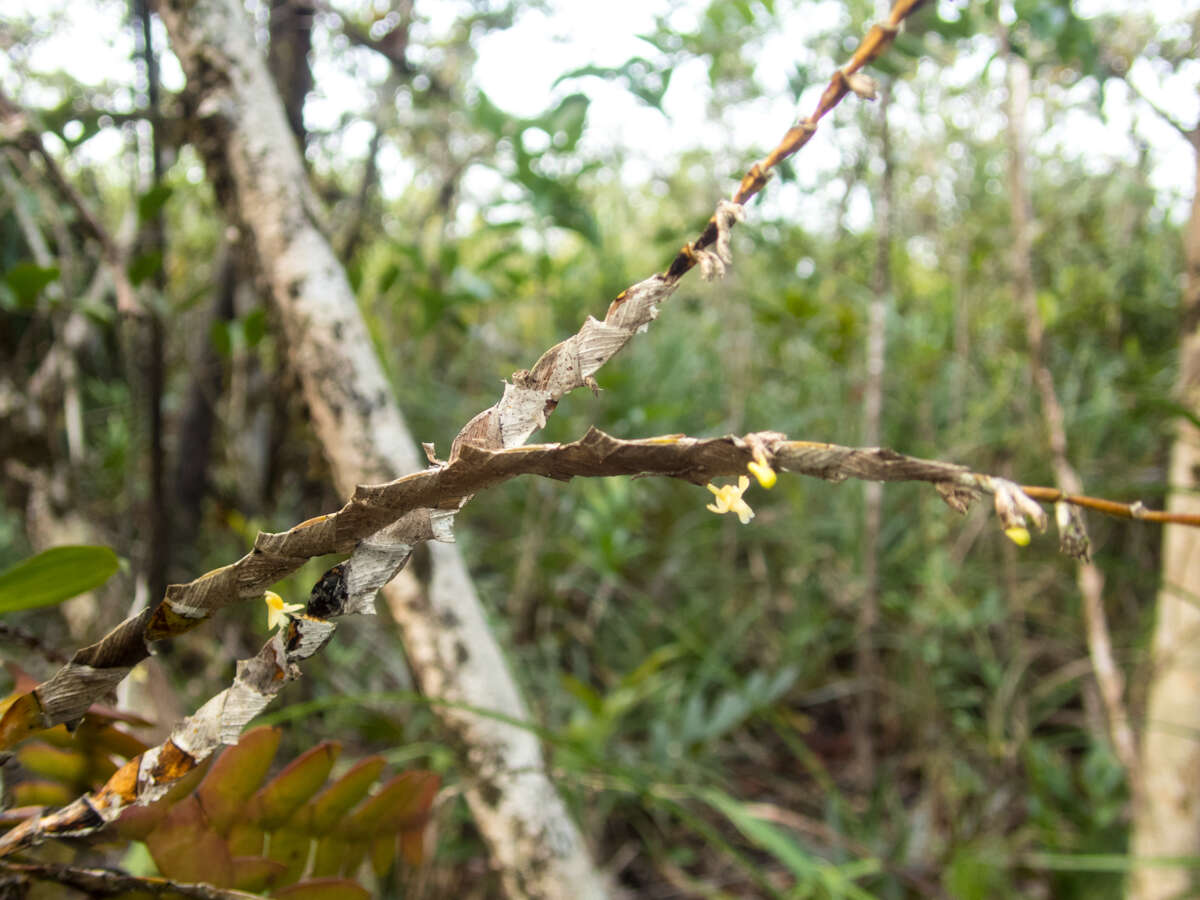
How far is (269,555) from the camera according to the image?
0.69ft

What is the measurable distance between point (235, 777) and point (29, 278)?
613mm

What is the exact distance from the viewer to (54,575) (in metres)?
0.30

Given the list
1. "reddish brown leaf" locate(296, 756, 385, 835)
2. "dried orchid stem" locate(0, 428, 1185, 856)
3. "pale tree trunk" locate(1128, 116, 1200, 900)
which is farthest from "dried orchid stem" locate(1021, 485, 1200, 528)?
"pale tree trunk" locate(1128, 116, 1200, 900)

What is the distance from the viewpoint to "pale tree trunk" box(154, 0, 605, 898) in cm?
49

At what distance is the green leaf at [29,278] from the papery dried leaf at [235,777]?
1.96 ft

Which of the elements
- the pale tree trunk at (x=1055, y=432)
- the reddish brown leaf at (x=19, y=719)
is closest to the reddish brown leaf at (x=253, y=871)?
the reddish brown leaf at (x=19, y=719)

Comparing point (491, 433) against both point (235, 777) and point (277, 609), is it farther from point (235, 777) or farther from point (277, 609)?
point (235, 777)

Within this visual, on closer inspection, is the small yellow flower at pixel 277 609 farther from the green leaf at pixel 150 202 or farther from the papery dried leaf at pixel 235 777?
the green leaf at pixel 150 202

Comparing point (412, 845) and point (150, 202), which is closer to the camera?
point (412, 845)

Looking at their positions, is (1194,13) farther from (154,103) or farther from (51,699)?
(51,699)

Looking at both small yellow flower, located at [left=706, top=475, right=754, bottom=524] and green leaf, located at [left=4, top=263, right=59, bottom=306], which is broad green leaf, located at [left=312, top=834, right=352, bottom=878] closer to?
small yellow flower, located at [left=706, top=475, right=754, bottom=524]

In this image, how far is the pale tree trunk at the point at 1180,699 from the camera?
72cm

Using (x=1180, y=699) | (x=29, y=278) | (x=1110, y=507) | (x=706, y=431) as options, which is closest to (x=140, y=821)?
(x=1110, y=507)

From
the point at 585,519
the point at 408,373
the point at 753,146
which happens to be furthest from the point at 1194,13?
the point at 408,373
